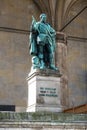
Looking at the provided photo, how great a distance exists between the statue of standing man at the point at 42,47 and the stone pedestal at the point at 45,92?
0.27m

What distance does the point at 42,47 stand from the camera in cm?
931

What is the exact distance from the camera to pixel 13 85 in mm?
17609

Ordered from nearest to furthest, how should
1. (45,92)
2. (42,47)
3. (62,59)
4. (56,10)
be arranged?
(45,92) → (42,47) → (62,59) → (56,10)

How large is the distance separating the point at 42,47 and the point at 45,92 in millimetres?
1276

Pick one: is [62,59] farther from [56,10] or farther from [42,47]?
[42,47]

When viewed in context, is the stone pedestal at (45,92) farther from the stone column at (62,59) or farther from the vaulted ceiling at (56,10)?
the vaulted ceiling at (56,10)

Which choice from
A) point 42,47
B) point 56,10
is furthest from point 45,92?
point 56,10

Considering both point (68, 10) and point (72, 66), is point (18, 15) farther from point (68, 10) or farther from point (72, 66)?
point (72, 66)

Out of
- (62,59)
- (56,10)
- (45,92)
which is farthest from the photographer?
(56,10)

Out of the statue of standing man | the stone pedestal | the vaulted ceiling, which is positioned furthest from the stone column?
the stone pedestal

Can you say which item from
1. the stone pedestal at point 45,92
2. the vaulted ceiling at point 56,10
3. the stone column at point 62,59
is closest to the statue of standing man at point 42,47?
the stone pedestal at point 45,92

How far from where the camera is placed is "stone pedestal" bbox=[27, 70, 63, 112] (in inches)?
346

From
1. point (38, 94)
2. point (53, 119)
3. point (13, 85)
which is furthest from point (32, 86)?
point (13, 85)

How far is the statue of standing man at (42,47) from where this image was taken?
9258 mm
